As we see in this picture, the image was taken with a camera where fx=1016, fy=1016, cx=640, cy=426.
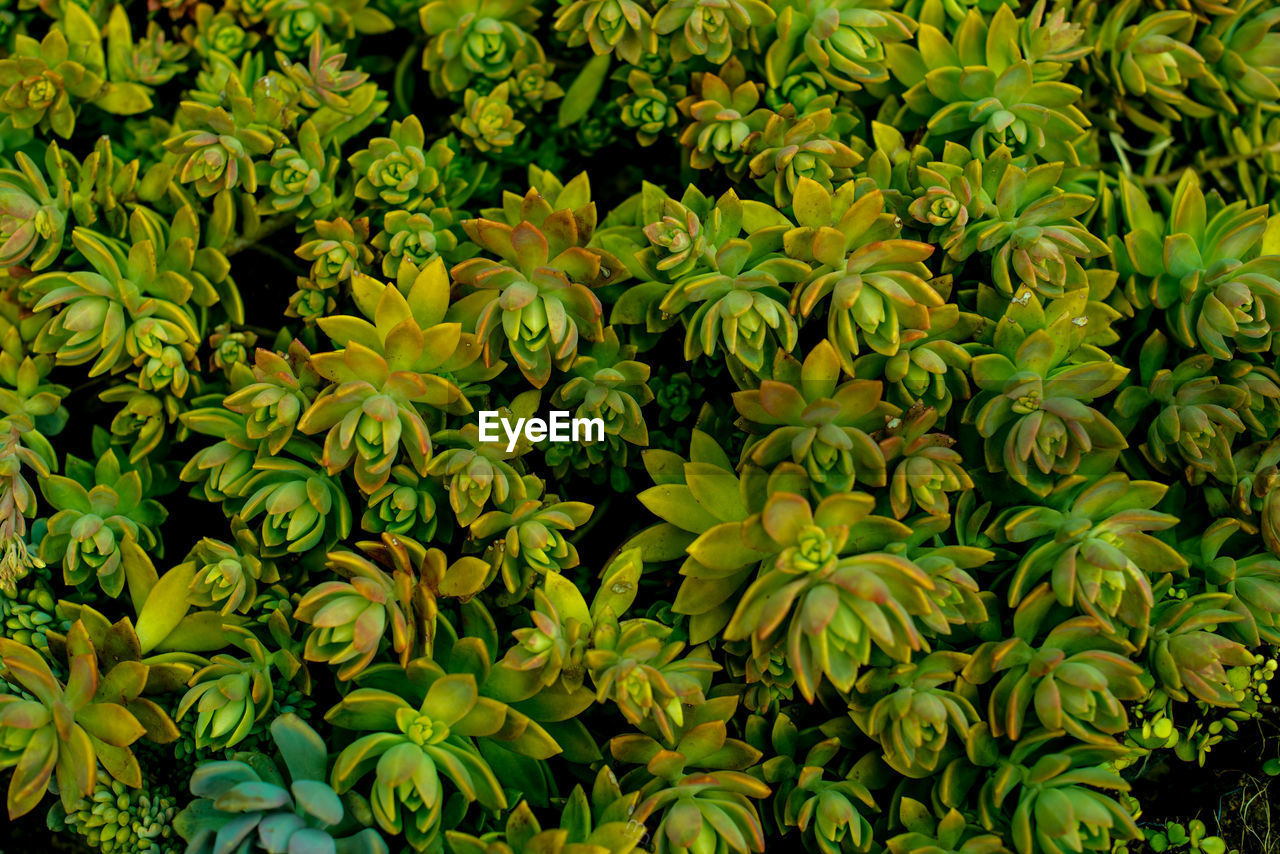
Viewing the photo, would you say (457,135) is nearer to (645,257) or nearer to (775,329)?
(645,257)

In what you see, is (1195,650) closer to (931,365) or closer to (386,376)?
(931,365)

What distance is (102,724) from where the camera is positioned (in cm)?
186

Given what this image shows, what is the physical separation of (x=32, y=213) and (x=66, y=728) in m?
1.12

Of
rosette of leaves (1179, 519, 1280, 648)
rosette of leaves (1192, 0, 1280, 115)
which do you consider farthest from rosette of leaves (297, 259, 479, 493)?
rosette of leaves (1192, 0, 1280, 115)

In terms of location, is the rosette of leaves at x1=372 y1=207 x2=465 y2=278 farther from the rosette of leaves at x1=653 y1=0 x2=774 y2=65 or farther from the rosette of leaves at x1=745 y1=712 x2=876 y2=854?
the rosette of leaves at x1=745 y1=712 x2=876 y2=854

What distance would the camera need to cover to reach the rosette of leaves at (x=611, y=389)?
210 centimetres

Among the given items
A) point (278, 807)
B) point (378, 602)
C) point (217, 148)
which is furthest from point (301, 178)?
point (278, 807)

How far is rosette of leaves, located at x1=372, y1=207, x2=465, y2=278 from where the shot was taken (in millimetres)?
2252

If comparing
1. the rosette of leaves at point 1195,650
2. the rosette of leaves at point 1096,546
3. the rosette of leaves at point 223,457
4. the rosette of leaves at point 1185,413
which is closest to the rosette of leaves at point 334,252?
the rosette of leaves at point 223,457

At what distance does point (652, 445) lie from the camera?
231 centimetres

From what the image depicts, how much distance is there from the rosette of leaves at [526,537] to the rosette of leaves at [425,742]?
187 millimetres

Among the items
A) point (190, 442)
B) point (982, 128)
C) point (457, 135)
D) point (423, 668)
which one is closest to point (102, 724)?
point (423, 668)

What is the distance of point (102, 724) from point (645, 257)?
1377mm

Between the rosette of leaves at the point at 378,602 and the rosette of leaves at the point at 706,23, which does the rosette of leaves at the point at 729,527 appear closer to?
the rosette of leaves at the point at 378,602
